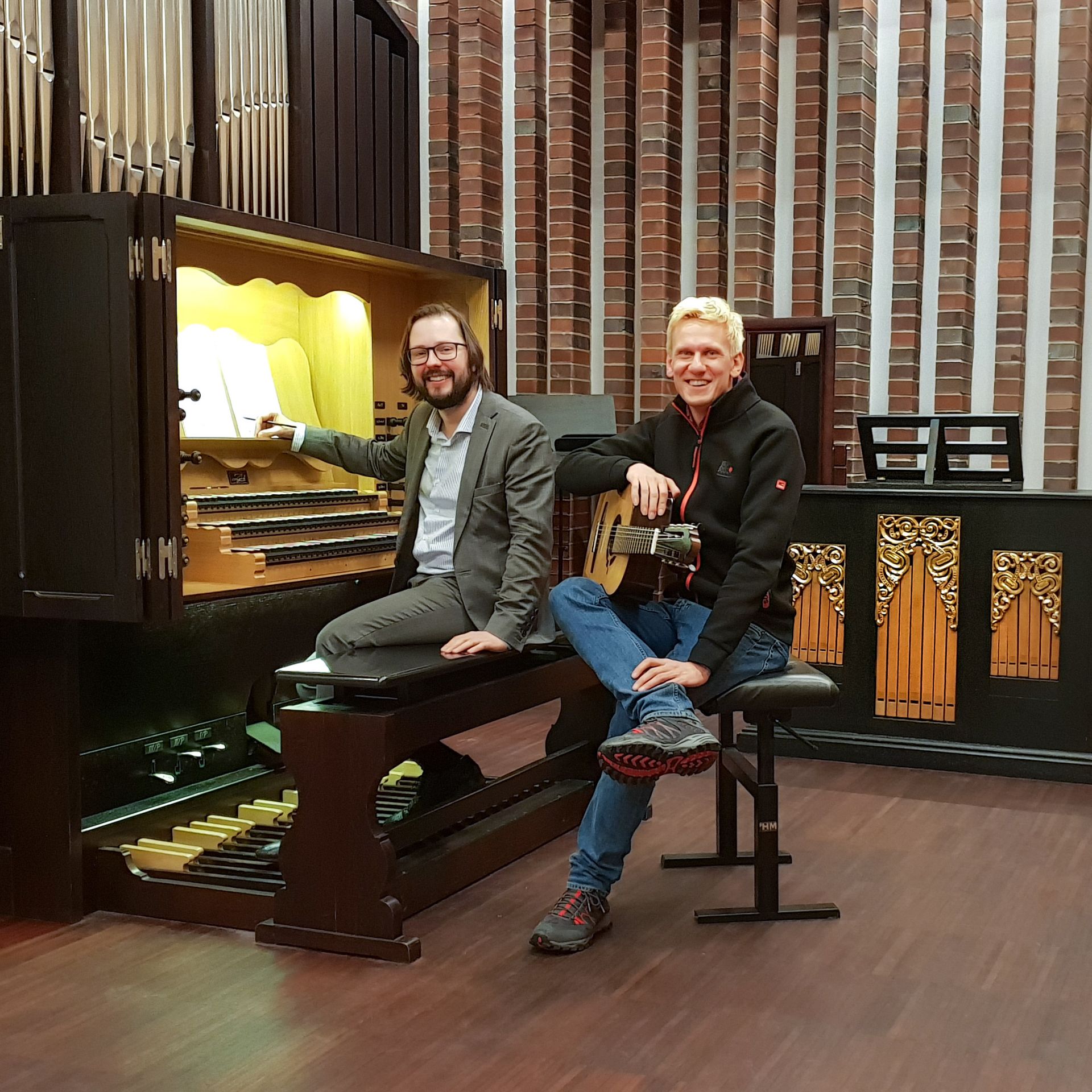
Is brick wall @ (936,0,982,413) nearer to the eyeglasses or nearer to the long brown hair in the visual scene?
the long brown hair

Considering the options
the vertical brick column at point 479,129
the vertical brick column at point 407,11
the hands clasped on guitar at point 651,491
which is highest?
the vertical brick column at point 407,11

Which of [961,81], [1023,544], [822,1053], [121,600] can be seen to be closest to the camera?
[822,1053]

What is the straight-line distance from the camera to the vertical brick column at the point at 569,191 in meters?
6.75

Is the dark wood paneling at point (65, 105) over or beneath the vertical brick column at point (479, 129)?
beneath

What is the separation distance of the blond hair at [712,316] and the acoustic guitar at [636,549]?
44 cm

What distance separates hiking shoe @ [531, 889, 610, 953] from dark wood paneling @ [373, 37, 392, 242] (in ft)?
9.10

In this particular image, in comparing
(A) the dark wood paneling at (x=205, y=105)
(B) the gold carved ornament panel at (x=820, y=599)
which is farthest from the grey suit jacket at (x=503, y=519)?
(B) the gold carved ornament panel at (x=820, y=599)

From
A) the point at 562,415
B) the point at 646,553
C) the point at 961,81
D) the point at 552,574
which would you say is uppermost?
the point at 961,81

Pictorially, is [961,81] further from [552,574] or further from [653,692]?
[653,692]

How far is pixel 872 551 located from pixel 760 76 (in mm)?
2542

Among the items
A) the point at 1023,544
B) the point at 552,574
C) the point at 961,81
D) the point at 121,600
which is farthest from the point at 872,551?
the point at 121,600

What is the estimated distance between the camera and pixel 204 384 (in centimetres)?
432

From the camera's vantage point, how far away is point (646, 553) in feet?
11.2

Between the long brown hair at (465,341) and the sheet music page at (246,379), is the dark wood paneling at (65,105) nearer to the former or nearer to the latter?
the sheet music page at (246,379)
